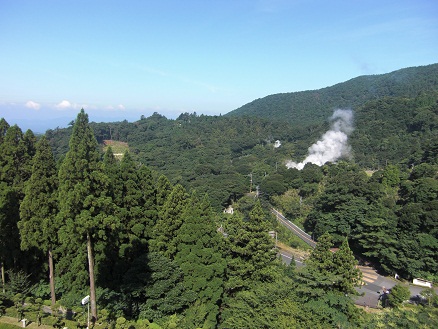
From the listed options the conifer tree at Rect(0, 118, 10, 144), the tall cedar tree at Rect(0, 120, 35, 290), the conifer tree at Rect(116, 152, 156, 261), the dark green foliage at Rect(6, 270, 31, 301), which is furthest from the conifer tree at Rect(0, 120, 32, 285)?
the conifer tree at Rect(116, 152, 156, 261)

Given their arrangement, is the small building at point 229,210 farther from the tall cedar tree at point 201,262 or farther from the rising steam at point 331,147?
the tall cedar tree at point 201,262

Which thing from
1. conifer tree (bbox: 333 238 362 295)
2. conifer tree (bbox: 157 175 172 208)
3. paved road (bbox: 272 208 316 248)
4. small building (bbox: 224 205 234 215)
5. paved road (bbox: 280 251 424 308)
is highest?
conifer tree (bbox: 157 175 172 208)

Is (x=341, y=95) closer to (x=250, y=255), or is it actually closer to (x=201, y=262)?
(x=250, y=255)

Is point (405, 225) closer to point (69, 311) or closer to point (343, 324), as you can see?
point (343, 324)

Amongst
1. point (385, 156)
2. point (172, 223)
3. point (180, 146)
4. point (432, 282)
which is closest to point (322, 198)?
point (432, 282)

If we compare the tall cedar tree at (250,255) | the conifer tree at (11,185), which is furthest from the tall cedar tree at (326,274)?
the conifer tree at (11,185)

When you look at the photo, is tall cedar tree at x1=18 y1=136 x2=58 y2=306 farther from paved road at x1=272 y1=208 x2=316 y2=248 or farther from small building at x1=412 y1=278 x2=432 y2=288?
paved road at x1=272 y1=208 x2=316 y2=248
